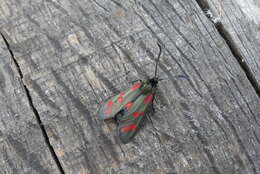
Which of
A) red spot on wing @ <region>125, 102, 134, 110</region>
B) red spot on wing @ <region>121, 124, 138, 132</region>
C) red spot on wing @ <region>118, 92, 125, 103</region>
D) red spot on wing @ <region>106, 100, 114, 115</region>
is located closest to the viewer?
red spot on wing @ <region>121, 124, 138, 132</region>

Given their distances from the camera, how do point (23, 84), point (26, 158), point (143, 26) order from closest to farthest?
point (26, 158) → point (23, 84) → point (143, 26)

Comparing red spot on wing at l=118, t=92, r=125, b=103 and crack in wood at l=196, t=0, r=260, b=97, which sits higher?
red spot on wing at l=118, t=92, r=125, b=103

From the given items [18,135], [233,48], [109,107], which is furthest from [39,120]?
[233,48]

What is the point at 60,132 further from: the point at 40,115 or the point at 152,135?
the point at 152,135

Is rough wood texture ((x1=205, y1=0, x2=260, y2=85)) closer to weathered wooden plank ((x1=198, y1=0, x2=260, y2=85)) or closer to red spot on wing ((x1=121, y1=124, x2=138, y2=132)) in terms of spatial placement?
weathered wooden plank ((x1=198, y1=0, x2=260, y2=85))

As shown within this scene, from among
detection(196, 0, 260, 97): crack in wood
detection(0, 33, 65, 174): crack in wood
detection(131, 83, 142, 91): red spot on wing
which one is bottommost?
detection(196, 0, 260, 97): crack in wood

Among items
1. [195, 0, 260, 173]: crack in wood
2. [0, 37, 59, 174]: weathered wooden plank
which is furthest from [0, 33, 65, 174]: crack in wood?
[195, 0, 260, 173]: crack in wood

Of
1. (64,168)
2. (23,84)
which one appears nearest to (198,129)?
(64,168)
